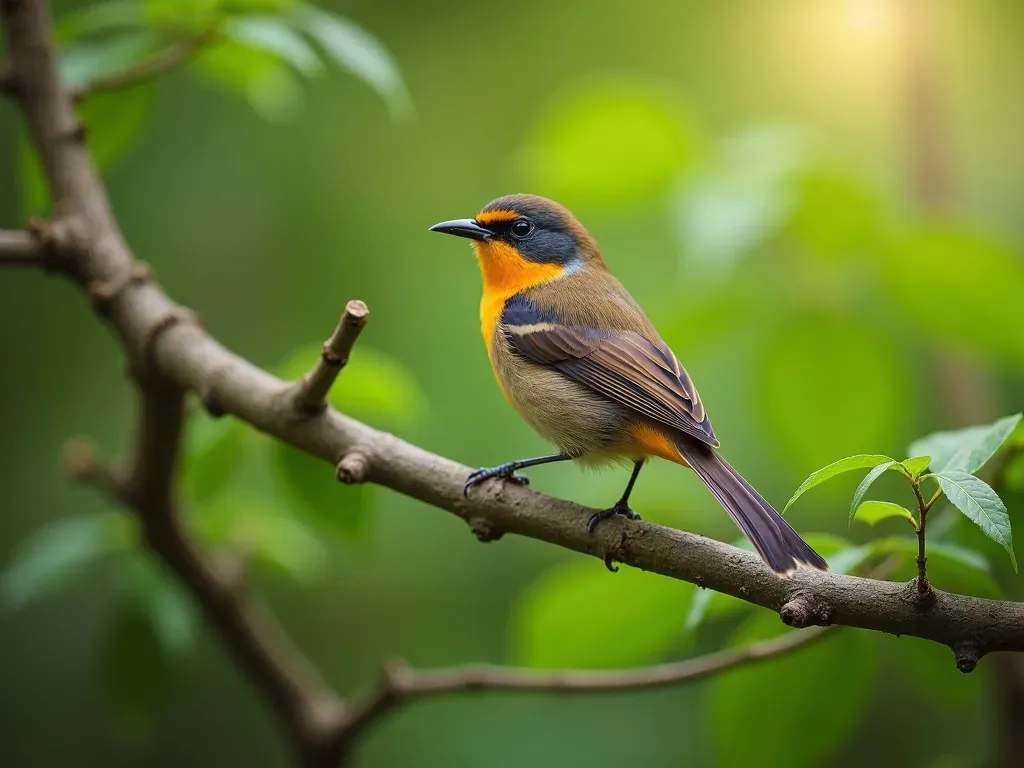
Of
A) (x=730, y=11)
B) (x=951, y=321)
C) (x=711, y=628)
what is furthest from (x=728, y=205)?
(x=730, y=11)

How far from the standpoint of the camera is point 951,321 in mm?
3129

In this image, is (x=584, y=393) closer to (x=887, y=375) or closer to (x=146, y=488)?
(x=887, y=375)

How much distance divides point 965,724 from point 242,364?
4227 millimetres

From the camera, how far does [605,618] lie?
8.52 ft

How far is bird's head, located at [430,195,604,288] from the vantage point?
3.92m

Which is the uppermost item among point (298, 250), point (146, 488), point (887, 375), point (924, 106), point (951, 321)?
point (924, 106)

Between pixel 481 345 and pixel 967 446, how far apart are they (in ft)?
10.8

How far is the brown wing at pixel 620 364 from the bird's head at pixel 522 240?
34 centimetres

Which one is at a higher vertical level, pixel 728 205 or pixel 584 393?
pixel 728 205

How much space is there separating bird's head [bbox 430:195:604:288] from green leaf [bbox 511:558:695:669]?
151 centimetres

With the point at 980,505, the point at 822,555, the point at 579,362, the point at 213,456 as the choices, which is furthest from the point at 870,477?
the point at 213,456

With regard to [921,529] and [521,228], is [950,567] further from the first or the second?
[521,228]

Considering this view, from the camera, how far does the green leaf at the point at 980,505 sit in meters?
1.61

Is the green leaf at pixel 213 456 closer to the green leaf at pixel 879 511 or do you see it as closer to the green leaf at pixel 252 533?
the green leaf at pixel 252 533
